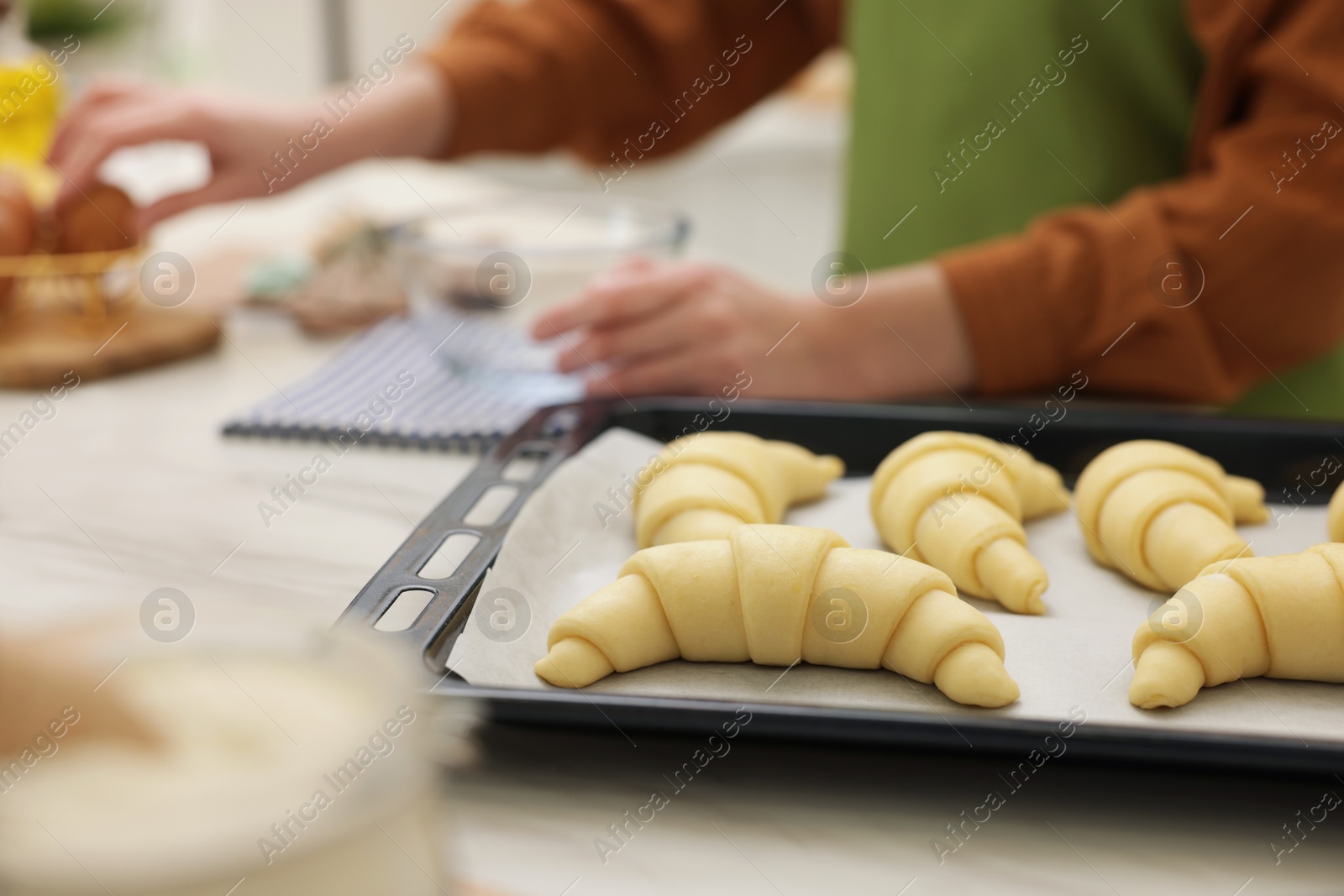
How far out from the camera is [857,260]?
55.8 inches

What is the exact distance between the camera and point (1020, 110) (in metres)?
1.21

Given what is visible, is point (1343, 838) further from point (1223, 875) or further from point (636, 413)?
point (636, 413)

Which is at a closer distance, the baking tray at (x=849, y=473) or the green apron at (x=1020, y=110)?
the baking tray at (x=849, y=473)

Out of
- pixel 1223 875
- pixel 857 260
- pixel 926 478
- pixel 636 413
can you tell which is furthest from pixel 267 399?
pixel 1223 875

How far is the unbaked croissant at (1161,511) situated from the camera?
66 cm

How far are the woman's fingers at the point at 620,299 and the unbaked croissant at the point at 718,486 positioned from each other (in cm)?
25

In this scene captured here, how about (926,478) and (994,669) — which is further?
(926,478)

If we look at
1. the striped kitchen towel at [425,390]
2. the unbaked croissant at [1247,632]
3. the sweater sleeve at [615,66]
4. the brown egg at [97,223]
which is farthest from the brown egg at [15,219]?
the unbaked croissant at [1247,632]

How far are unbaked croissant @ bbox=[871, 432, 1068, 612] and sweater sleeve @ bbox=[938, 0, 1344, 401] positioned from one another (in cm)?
25

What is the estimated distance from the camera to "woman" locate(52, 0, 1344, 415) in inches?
39.6

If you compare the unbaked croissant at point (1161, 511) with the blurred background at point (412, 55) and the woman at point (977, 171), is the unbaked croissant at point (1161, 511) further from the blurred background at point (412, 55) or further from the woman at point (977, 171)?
the blurred background at point (412, 55)

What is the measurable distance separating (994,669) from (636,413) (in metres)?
0.46

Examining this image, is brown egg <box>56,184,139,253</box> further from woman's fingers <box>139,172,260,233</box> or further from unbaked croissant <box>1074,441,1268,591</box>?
unbaked croissant <box>1074,441,1268,591</box>

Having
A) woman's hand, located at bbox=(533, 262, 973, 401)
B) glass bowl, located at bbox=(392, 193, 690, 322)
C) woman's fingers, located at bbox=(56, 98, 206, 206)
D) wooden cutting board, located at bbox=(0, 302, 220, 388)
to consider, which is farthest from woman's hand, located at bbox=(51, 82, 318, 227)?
woman's hand, located at bbox=(533, 262, 973, 401)
